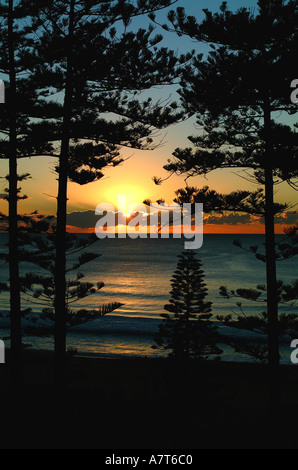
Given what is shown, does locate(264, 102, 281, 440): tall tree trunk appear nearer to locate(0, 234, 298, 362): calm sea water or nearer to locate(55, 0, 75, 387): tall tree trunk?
locate(0, 234, 298, 362): calm sea water

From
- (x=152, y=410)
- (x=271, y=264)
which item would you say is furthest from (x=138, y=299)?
(x=271, y=264)

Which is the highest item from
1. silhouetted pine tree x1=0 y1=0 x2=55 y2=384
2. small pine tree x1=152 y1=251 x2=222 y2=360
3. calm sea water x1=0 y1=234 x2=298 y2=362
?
silhouetted pine tree x1=0 y1=0 x2=55 y2=384

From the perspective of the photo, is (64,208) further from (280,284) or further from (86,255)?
(280,284)

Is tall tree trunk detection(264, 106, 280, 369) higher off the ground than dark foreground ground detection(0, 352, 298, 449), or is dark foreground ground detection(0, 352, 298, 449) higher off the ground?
tall tree trunk detection(264, 106, 280, 369)

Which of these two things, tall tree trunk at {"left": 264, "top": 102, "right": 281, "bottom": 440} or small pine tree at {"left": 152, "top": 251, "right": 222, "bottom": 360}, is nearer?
tall tree trunk at {"left": 264, "top": 102, "right": 281, "bottom": 440}

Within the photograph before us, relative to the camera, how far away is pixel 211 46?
8.63 m

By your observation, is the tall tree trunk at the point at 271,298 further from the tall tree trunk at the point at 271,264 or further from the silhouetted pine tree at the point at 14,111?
the silhouetted pine tree at the point at 14,111

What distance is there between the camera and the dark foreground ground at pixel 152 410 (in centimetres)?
654

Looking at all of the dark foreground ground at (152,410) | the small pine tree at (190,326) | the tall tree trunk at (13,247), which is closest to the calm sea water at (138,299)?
the tall tree trunk at (13,247)

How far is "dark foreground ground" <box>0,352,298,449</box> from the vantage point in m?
6.54

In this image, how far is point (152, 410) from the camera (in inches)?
309

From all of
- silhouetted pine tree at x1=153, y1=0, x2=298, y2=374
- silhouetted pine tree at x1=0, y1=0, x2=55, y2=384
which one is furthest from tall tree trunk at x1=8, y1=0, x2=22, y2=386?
silhouetted pine tree at x1=153, y1=0, x2=298, y2=374
